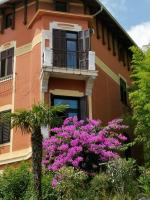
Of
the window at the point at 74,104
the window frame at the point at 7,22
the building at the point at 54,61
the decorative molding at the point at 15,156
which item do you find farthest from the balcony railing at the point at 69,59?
the window frame at the point at 7,22

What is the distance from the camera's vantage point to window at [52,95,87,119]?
2364cm

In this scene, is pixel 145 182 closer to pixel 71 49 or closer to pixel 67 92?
pixel 67 92

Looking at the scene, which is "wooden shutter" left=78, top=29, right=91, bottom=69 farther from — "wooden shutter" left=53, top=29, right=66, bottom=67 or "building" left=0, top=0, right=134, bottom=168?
"wooden shutter" left=53, top=29, right=66, bottom=67

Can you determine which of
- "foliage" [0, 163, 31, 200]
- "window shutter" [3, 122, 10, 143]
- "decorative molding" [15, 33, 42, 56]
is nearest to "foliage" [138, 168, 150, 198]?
"foliage" [0, 163, 31, 200]

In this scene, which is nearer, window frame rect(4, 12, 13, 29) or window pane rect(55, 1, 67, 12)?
window pane rect(55, 1, 67, 12)

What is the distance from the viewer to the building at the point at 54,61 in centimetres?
2344

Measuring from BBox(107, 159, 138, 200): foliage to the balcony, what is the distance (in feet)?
21.6

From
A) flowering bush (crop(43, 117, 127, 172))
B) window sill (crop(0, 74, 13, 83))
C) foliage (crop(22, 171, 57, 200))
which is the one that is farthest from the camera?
window sill (crop(0, 74, 13, 83))

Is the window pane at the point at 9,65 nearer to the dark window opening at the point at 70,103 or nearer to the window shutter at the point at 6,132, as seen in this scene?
the window shutter at the point at 6,132

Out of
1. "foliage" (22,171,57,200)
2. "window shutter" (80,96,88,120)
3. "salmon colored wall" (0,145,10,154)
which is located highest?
"window shutter" (80,96,88,120)

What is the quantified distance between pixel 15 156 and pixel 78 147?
399 centimetres

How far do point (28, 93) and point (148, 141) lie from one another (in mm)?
6533

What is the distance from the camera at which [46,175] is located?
19344 mm

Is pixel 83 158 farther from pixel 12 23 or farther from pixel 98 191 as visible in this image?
pixel 12 23
